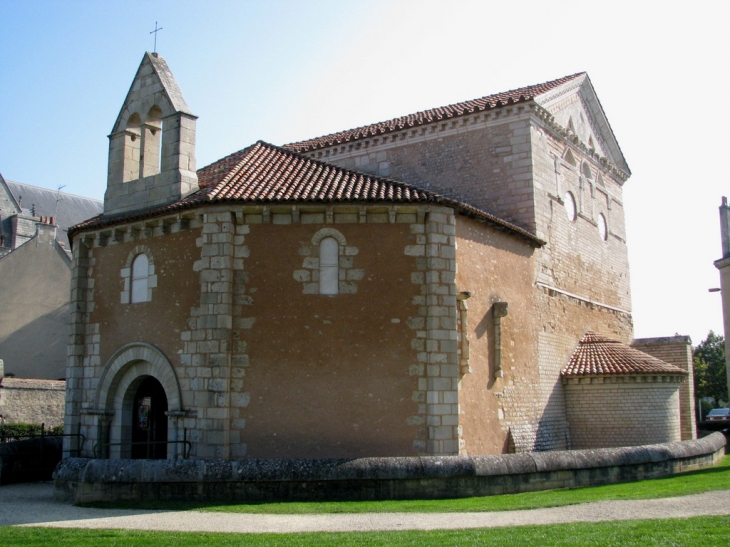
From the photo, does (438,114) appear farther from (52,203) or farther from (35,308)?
(52,203)

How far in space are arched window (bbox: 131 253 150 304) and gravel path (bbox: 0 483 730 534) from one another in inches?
211

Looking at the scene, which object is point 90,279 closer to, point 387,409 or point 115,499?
Answer: point 115,499

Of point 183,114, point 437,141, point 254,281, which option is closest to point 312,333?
point 254,281

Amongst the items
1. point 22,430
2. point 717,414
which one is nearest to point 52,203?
point 22,430

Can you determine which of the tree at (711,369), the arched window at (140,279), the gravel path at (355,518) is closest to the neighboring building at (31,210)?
the arched window at (140,279)

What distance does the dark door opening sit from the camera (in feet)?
57.9

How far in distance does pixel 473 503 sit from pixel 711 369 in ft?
173

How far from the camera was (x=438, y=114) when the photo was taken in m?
24.2

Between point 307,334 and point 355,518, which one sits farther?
point 307,334

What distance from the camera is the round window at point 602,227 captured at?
2757 cm

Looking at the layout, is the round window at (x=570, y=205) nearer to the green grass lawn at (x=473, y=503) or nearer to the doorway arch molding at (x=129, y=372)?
the green grass lawn at (x=473, y=503)

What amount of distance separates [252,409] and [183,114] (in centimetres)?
740

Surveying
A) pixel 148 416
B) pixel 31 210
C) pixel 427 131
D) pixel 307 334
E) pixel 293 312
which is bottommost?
pixel 148 416

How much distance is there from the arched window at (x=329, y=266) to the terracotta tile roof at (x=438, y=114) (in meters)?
9.16
